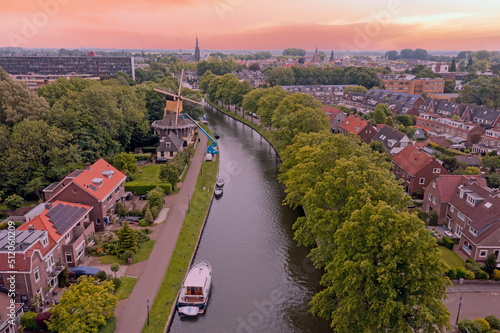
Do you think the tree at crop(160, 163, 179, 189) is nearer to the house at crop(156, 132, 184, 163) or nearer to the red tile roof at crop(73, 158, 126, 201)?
the red tile roof at crop(73, 158, 126, 201)

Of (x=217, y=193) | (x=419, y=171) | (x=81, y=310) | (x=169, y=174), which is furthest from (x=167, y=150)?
(x=81, y=310)

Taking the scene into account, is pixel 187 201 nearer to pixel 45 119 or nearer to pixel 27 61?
pixel 45 119

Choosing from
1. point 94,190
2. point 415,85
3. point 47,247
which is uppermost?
point 415,85

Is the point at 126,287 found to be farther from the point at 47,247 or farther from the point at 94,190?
the point at 94,190

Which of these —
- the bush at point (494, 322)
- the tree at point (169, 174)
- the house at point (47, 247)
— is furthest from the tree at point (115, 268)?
the bush at point (494, 322)

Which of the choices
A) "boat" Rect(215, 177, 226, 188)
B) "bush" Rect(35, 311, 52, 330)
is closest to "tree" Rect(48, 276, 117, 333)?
"bush" Rect(35, 311, 52, 330)

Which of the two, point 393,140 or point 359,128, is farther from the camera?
point 359,128
